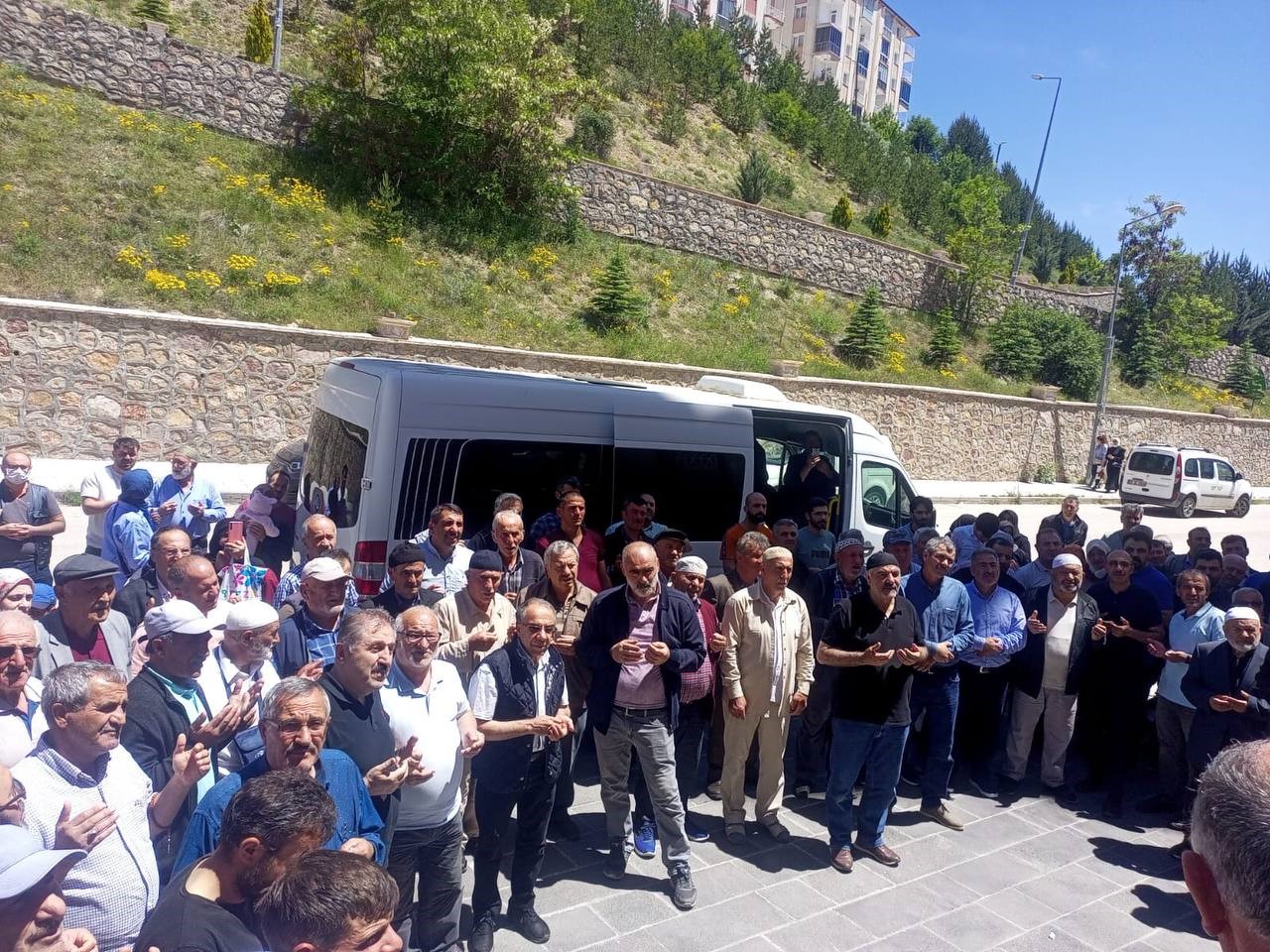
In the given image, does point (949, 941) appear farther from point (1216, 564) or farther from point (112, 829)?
point (1216, 564)

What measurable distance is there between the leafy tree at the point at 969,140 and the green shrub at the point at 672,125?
3844 centimetres

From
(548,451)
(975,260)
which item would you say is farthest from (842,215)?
(548,451)

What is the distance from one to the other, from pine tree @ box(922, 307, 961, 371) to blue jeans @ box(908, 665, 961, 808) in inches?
884

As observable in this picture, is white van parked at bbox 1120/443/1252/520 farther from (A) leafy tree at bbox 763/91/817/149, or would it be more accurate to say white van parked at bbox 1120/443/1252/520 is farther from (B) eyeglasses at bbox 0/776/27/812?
(B) eyeglasses at bbox 0/776/27/812

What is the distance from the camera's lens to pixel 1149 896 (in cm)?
494

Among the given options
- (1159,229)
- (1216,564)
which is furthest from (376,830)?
(1159,229)

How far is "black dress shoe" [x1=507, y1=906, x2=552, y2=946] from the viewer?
4.07 meters

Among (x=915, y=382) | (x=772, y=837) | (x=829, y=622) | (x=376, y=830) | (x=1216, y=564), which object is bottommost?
(x=772, y=837)

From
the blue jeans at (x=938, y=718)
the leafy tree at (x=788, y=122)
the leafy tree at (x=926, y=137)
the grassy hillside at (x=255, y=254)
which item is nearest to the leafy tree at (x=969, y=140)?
the leafy tree at (x=926, y=137)

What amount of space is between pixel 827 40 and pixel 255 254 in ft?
190

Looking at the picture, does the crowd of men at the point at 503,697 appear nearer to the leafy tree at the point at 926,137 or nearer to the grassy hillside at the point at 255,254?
the grassy hillside at the point at 255,254

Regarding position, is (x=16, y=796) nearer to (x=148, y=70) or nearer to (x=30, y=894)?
(x=30, y=894)

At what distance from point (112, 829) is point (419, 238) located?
1872 cm

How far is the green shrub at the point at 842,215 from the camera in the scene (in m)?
29.5
